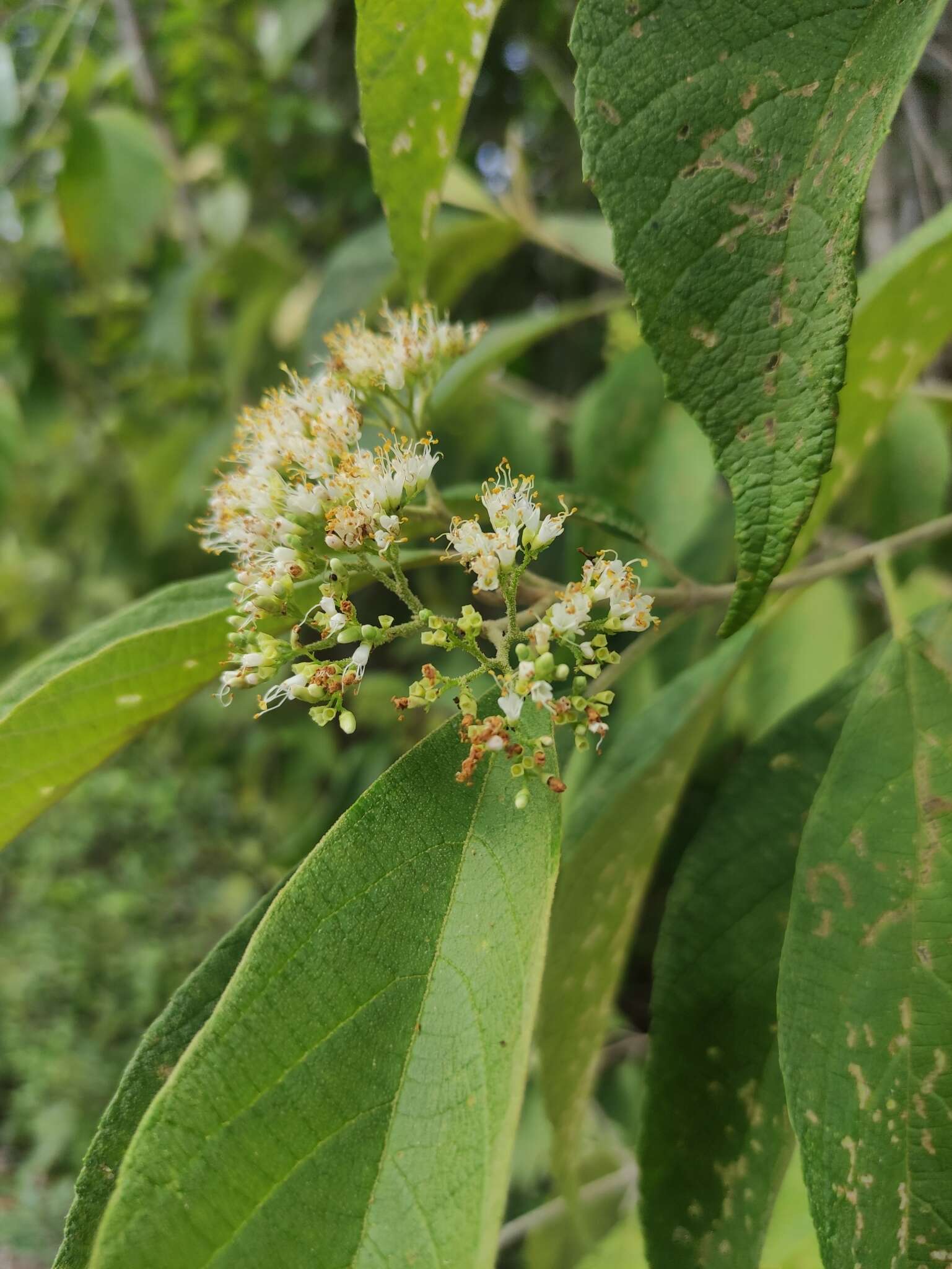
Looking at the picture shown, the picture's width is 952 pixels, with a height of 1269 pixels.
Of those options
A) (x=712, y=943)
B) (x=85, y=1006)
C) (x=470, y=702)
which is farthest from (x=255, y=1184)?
(x=85, y=1006)

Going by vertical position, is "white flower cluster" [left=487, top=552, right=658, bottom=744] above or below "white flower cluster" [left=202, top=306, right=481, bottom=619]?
below

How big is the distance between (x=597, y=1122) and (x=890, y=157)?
2.15m

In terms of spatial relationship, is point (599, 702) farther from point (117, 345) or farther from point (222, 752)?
point (222, 752)

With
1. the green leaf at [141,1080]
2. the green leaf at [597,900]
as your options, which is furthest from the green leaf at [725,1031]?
the green leaf at [141,1080]

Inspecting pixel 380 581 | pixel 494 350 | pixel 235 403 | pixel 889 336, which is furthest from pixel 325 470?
pixel 235 403

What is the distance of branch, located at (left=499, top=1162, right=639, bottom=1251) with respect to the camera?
5.94ft

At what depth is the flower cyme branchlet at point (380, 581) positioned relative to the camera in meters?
0.68

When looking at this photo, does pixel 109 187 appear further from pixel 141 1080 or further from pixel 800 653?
pixel 141 1080

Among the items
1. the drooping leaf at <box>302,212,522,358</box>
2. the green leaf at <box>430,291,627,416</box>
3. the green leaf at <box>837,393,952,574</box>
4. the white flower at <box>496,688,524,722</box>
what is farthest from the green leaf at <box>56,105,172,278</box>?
the white flower at <box>496,688,524,722</box>

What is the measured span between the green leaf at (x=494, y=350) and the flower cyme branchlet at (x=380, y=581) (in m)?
0.35

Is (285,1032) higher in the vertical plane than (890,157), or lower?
lower

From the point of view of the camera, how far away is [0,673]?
372 cm

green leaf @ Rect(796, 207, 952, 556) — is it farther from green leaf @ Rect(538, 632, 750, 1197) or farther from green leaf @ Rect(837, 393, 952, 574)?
green leaf @ Rect(837, 393, 952, 574)

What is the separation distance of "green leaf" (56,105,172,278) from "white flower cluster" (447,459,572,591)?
6.29ft
